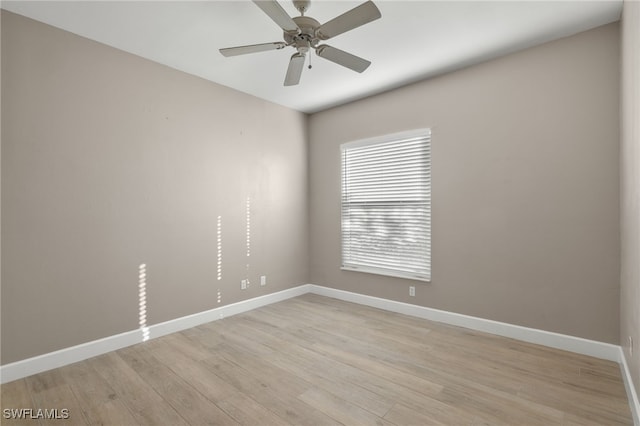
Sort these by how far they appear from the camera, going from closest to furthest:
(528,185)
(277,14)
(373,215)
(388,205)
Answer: (277,14)
(528,185)
(388,205)
(373,215)

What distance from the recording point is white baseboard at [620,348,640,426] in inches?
72.0

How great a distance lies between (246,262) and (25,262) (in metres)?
2.12

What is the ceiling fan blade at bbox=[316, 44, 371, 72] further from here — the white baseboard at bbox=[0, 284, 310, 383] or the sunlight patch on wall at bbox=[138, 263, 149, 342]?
the white baseboard at bbox=[0, 284, 310, 383]

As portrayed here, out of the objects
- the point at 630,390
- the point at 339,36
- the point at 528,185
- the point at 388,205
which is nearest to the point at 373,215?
the point at 388,205

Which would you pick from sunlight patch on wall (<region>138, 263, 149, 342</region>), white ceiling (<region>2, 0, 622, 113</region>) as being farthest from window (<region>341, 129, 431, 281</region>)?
sunlight patch on wall (<region>138, 263, 149, 342</region>)

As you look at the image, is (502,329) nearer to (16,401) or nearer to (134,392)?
(134,392)

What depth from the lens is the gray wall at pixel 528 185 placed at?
8.83ft

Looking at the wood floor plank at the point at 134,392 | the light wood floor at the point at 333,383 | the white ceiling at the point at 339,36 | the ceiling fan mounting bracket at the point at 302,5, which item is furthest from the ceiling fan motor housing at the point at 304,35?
the wood floor plank at the point at 134,392

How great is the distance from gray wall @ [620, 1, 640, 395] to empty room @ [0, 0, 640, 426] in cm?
4

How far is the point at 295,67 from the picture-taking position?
2.57 m

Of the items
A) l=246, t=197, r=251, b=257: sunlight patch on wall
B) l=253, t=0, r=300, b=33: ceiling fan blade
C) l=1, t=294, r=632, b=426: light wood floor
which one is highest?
l=253, t=0, r=300, b=33: ceiling fan blade

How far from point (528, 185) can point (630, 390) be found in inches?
67.2

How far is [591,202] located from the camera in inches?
107

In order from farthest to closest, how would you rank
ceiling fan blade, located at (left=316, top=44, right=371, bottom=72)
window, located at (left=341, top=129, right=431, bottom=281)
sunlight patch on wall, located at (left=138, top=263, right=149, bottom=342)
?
window, located at (left=341, top=129, right=431, bottom=281), sunlight patch on wall, located at (left=138, top=263, right=149, bottom=342), ceiling fan blade, located at (left=316, top=44, right=371, bottom=72)
